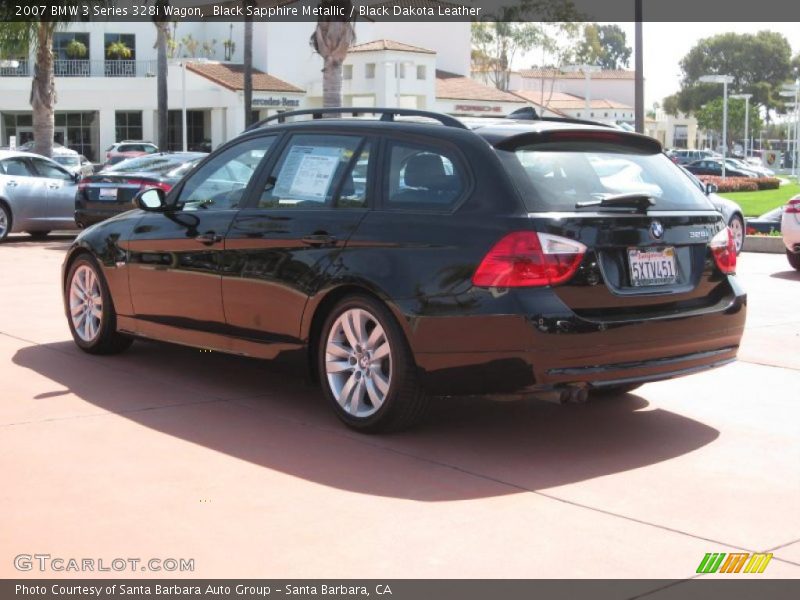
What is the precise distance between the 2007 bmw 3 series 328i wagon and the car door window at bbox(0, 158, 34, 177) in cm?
1301

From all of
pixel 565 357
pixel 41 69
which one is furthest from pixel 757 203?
pixel 565 357

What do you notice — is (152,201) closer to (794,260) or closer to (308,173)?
(308,173)

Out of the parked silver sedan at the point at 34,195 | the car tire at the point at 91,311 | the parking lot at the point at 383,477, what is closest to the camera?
the parking lot at the point at 383,477

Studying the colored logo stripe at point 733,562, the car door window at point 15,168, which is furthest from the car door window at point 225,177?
the car door window at point 15,168

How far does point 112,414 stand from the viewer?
23.0 feet

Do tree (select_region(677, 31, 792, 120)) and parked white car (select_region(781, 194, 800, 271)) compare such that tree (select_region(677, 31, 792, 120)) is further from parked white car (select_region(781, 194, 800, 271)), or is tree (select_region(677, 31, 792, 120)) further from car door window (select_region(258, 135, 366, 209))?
car door window (select_region(258, 135, 366, 209))

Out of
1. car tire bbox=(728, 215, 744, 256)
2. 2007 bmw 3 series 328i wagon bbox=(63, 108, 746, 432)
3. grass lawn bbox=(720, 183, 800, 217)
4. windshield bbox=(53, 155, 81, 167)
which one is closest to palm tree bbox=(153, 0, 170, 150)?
windshield bbox=(53, 155, 81, 167)

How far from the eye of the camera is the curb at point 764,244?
19.2 m

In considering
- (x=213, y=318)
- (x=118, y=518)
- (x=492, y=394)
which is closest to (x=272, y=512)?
(x=118, y=518)

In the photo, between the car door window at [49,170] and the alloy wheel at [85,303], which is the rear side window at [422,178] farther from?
the car door window at [49,170]

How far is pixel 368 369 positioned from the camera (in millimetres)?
6480

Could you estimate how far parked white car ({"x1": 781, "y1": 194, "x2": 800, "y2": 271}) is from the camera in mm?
15073

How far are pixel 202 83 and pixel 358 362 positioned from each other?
213 feet

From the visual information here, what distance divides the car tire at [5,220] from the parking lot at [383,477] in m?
11.4
